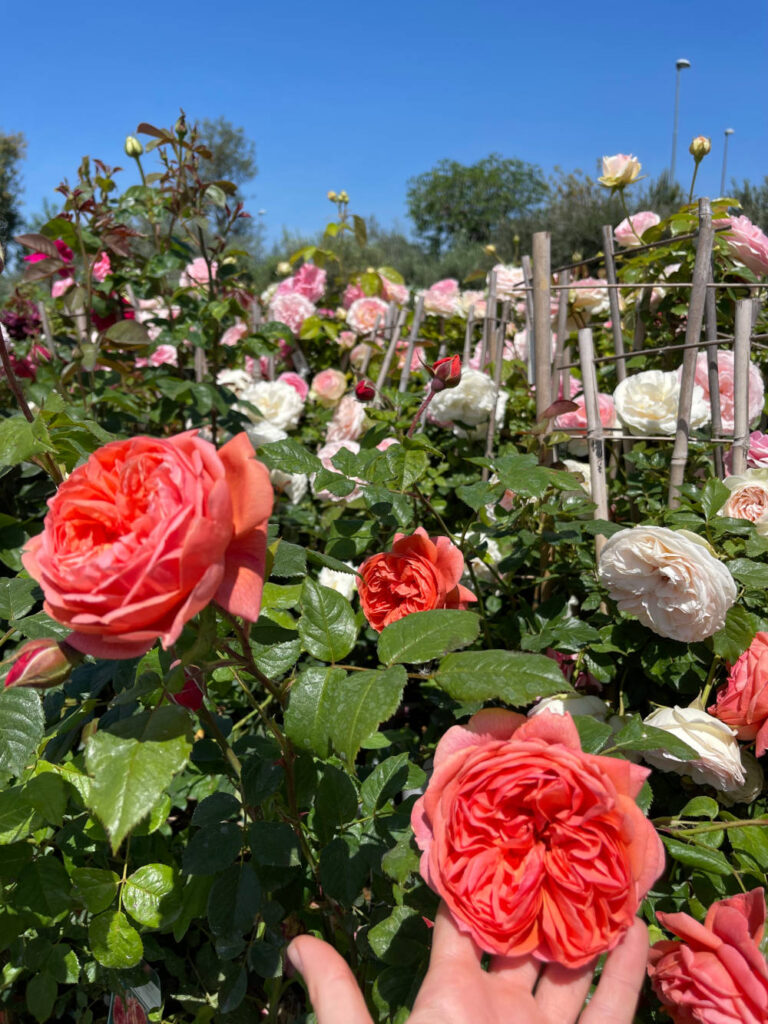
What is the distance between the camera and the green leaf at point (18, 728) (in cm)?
59

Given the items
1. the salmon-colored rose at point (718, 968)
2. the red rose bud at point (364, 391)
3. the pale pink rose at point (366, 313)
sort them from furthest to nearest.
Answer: the pale pink rose at point (366, 313)
the red rose bud at point (364, 391)
the salmon-colored rose at point (718, 968)

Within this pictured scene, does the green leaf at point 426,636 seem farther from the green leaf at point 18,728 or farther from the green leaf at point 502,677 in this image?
the green leaf at point 18,728

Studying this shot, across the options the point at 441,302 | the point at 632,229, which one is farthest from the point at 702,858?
the point at 441,302

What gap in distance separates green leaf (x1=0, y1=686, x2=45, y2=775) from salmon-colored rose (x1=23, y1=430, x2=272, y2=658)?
203 millimetres

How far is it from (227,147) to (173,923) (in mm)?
26226

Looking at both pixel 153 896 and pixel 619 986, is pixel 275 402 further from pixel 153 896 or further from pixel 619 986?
pixel 619 986

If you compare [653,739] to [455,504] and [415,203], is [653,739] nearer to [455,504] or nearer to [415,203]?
[455,504]

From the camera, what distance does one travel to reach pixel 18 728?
610 millimetres

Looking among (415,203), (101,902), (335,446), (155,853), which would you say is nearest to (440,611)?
(101,902)

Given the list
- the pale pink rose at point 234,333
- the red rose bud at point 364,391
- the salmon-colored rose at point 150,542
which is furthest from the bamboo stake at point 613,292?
the pale pink rose at point 234,333

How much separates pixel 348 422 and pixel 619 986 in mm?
1652

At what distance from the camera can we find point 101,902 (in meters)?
0.80

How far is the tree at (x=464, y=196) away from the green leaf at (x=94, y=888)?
27.7 m

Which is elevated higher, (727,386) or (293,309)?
(293,309)
